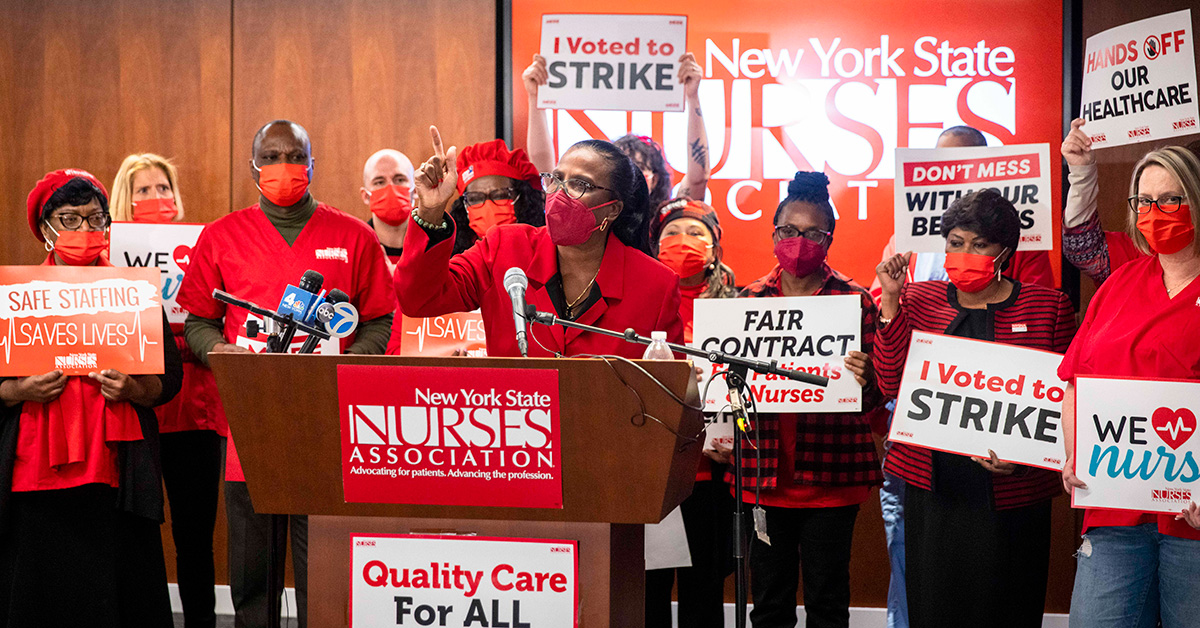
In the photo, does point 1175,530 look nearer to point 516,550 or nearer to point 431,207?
point 516,550

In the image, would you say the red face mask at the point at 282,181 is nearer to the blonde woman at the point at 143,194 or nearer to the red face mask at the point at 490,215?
the red face mask at the point at 490,215

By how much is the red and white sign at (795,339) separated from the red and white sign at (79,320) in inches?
82.1

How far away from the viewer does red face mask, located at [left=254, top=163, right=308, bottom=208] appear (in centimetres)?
385

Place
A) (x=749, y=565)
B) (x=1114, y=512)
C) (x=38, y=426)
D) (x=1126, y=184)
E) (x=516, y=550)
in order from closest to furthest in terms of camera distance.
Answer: (x=516, y=550)
(x=1114, y=512)
(x=38, y=426)
(x=749, y=565)
(x=1126, y=184)

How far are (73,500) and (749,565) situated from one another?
8.48ft

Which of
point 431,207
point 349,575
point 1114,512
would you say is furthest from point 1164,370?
point 349,575

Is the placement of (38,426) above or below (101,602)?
above

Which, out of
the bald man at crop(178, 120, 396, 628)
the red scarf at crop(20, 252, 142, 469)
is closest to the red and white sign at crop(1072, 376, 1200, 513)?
the bald man at crop(178, 120, 396, 628)

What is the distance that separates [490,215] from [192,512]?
2.02 metres

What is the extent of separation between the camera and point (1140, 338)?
115 inches

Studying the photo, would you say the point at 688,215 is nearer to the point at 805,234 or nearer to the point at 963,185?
the point at 805,234

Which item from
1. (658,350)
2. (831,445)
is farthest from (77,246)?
(831,445)

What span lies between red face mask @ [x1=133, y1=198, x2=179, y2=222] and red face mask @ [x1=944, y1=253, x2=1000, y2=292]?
370cm

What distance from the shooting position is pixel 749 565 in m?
4.01
